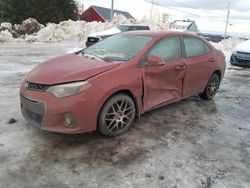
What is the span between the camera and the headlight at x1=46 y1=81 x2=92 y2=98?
400 centimetres

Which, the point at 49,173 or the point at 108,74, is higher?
the point at 108,74

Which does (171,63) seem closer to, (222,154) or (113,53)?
(113,53)

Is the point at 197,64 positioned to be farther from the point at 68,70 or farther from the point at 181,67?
the point at 68,70

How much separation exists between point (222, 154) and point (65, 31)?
22997 millimetres

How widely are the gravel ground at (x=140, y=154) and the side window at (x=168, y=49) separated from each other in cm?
109

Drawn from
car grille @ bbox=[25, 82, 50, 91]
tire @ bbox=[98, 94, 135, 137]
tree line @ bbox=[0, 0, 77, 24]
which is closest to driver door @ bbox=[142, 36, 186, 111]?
tire @ bbox=[98, 94, 135, 137]

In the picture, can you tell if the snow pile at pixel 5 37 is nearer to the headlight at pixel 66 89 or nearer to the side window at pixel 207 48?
the side window at pixel 207 48

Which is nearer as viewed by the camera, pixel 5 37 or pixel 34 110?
pixel 34 110

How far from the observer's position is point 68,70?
14.2 feet

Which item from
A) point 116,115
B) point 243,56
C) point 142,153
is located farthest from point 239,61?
point 142,153

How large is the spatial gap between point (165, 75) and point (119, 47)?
92 centimetres

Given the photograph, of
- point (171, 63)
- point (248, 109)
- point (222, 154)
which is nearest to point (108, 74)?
point (171, 63)

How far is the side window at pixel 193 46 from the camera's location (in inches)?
232

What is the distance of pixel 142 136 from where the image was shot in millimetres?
4629
